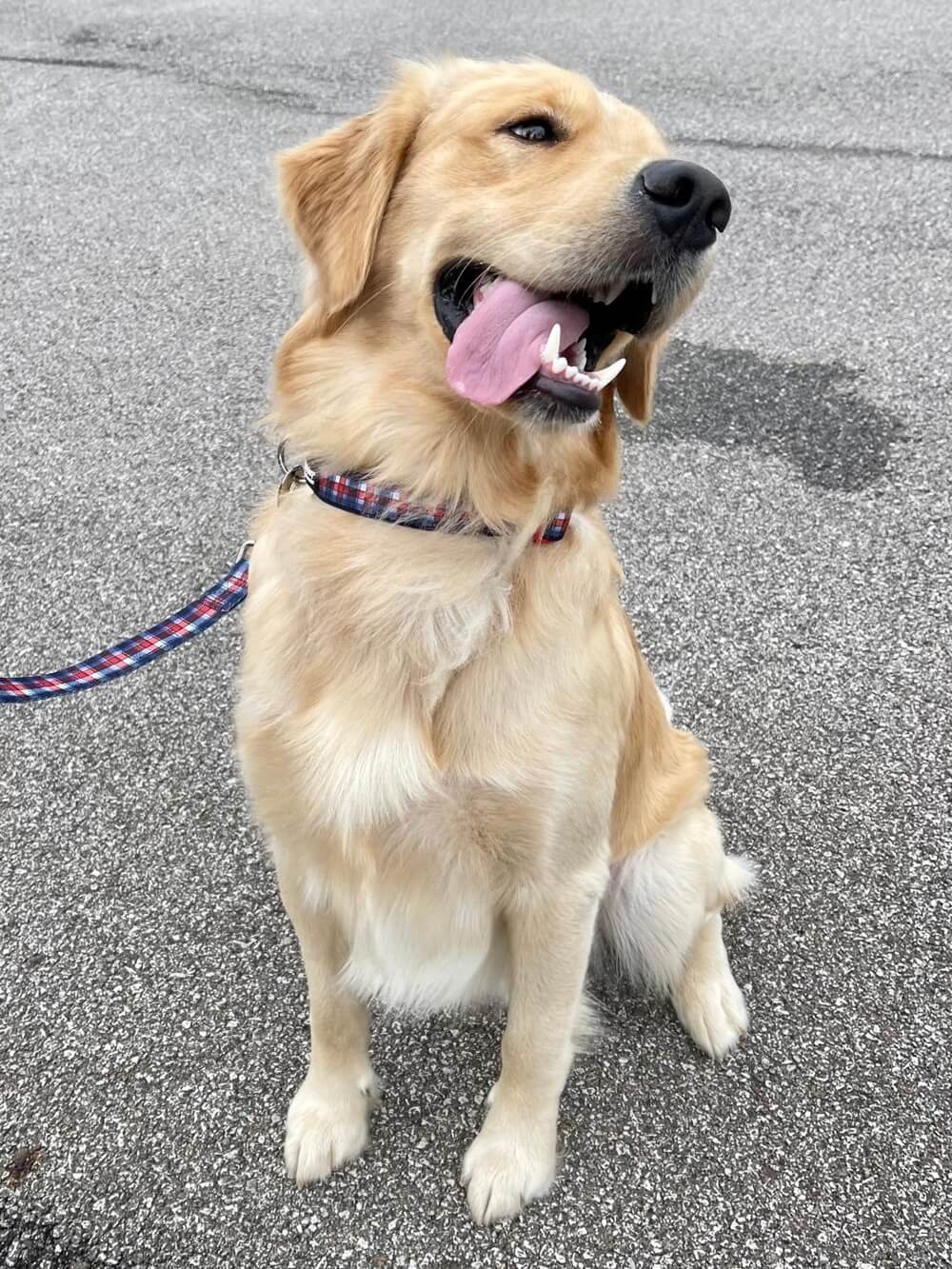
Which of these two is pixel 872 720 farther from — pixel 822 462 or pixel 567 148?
pixel 567 148

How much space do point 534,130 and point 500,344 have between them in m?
0.41

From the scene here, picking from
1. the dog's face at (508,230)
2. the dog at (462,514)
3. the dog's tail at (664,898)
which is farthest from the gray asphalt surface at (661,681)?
the dog's face at (508,230)

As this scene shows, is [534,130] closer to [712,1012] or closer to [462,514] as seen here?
[462,514]

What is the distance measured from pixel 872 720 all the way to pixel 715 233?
5.65 feet

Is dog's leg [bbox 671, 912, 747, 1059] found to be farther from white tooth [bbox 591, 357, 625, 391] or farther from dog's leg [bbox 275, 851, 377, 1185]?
white tooth [bbox 591, 357, 625, 391]

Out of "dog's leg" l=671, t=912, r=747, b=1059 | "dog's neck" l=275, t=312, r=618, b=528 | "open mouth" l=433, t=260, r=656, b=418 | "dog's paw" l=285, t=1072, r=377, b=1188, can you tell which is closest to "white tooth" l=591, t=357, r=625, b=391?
"open mouth" l=433, t=260, r=656, b=418

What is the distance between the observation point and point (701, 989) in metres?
2.14

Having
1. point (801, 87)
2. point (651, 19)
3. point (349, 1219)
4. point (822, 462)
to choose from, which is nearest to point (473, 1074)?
point (349, 1219)

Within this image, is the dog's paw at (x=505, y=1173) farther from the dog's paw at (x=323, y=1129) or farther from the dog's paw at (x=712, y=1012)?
the dog's paw at (x=712, y=1012)

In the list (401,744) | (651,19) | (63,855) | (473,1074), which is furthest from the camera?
(651,19)

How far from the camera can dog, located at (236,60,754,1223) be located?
1538 mm

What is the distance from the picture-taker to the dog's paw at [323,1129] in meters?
1.91

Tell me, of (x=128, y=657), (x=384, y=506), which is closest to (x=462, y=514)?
(x=384, y=506)

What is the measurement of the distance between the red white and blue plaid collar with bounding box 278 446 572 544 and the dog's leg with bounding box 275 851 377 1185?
2.40 ft
